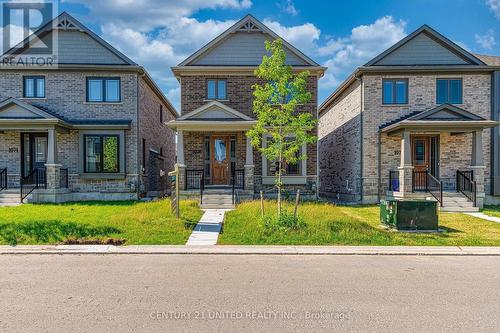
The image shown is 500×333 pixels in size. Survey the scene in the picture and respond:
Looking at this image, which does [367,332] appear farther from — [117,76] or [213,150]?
[117,76]

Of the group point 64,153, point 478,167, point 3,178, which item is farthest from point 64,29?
point 478,167

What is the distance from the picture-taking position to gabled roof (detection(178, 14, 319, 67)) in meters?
18.8

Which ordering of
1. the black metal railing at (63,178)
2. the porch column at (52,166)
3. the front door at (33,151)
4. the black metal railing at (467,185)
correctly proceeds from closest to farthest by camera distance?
the black metal railing at (467,185) < the porch column at (52,166) < the black metal railing at (63,178) < the front door at (33,151)

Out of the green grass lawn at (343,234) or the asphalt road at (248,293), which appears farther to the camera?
the green grass lawn at (343,234)

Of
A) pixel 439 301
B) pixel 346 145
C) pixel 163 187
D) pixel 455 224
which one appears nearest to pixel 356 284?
pixel 439 301

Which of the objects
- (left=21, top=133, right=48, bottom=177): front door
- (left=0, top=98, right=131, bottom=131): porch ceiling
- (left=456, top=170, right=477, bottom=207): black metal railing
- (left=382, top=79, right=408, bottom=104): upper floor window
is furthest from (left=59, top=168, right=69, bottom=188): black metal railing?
(left=456, top=170, right=477, bottom=207): black metal railing

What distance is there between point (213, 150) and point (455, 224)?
1156 cm

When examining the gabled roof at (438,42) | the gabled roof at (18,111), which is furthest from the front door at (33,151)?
the gabled roof at (438,42)

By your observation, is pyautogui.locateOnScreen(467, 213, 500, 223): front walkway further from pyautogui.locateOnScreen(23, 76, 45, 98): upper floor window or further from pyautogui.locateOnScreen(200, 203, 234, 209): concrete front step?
pyautogui.locateOnScreen(23, 76, 45, 98): upper floor window

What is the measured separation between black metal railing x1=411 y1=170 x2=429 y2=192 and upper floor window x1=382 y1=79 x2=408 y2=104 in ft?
12.1

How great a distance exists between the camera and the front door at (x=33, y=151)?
1859 centimetres

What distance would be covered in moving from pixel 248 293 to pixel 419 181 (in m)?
14.9

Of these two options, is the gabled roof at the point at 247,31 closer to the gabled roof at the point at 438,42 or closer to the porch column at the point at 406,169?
the gabled roof at the point at 438,42

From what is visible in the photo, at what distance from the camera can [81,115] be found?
18.6m
